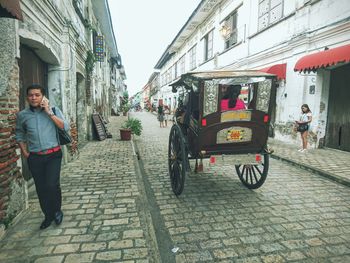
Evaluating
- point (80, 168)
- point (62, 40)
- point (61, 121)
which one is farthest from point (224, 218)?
point (62, 40)

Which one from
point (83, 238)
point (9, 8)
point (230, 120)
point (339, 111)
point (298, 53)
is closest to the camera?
point (9, 8)

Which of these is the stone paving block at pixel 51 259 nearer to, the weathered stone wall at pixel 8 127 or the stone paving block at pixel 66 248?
the stone paving block at pixel 66 248

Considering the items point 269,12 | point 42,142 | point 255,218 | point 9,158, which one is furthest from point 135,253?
point 269,12

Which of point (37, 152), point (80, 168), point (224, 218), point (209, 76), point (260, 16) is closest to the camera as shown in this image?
point (37, 152)

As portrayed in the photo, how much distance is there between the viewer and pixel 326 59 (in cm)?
715

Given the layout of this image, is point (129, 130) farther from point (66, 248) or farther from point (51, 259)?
point (51, 259)

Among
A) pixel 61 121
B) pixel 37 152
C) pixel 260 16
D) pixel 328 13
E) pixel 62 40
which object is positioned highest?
pixel 260 16

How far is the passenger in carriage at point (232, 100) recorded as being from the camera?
4298 millimetres

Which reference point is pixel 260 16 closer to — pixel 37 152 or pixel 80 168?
pixel 80 168

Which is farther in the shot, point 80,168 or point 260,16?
point 260,16

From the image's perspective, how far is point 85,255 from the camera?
2.80 m

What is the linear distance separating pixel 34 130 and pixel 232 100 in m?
3.04

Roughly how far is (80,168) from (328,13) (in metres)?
8.62

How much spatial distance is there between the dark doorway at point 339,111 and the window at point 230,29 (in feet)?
22.7
